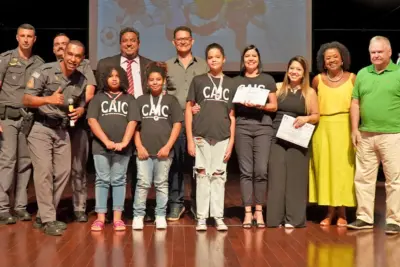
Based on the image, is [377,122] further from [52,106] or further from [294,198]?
[52,106]

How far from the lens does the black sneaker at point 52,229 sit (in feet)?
13.0

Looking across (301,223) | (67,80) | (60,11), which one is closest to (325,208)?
(301,223)

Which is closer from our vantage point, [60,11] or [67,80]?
[67,80]

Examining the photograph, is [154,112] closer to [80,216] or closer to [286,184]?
[80,216]

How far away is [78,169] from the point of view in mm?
4453

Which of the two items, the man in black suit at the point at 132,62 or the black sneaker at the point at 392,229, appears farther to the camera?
the man in black suit at the point at 132,62

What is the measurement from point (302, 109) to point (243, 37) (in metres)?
2.97

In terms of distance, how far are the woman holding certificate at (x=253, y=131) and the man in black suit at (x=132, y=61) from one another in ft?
2.80

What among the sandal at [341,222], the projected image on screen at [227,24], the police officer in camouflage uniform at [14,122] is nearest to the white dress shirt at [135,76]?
the police officer in camouflage uniform at [14,122]

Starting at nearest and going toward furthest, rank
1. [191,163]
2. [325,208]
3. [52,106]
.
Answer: [52,106] < [191,163] < [325,208]

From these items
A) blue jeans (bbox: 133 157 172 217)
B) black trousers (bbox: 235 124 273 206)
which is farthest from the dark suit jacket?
black trousers (bbox: 235 124 273 206)

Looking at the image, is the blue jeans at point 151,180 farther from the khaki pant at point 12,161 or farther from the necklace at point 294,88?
the necklace at point 294,88

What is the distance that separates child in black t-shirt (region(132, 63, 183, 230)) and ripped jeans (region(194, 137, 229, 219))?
23 cm

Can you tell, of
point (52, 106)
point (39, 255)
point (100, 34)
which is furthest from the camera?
point (100, 34)
